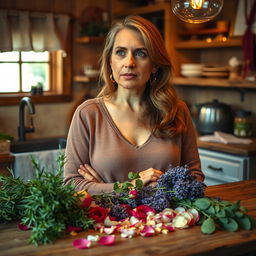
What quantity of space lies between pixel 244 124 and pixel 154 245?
9.13ft

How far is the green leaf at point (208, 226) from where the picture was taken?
1531 mm

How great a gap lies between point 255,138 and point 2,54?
243cm

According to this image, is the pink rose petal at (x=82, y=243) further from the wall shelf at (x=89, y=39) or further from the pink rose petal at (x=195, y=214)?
the wall shelf at (x=89, y=39)

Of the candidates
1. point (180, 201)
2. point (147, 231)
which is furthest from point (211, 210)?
point (147, 231)

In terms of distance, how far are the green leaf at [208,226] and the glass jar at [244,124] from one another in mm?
2588

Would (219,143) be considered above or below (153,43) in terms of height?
below

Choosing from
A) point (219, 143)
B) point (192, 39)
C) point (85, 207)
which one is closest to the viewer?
point (85, 207)

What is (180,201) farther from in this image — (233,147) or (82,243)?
(233,147)

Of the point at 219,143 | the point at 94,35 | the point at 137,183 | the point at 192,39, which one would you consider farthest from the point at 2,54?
the point at 137,183

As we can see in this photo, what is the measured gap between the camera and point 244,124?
4027 mm

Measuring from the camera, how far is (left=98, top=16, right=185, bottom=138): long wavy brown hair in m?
2.12

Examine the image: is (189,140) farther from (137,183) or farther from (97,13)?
(97,13)

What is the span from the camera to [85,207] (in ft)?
5.20

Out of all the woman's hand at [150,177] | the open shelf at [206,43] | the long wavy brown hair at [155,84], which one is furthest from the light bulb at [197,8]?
the open shelf at [206,43]
